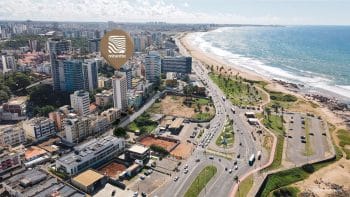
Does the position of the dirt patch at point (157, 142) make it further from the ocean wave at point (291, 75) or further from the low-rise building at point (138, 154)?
the ocean wave at point (291, 75)

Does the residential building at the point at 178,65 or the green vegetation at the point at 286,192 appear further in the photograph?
the residential building at the point at 178,65

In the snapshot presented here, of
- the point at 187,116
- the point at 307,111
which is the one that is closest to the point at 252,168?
the point at 187,116

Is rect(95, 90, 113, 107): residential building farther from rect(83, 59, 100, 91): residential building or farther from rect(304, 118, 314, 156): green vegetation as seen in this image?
rect(304, 118, 314, 156): green vegetation

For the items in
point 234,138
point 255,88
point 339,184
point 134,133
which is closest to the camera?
point 339,184

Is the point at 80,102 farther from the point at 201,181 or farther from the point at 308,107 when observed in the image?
the point at 308,107

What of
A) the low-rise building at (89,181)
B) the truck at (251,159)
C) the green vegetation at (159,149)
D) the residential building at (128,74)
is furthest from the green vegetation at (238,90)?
the low-rise building at (89,181)

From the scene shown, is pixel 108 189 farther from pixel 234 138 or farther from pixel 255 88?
pixel 255 88

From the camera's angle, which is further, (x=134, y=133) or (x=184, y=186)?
(x=134, y=133)
